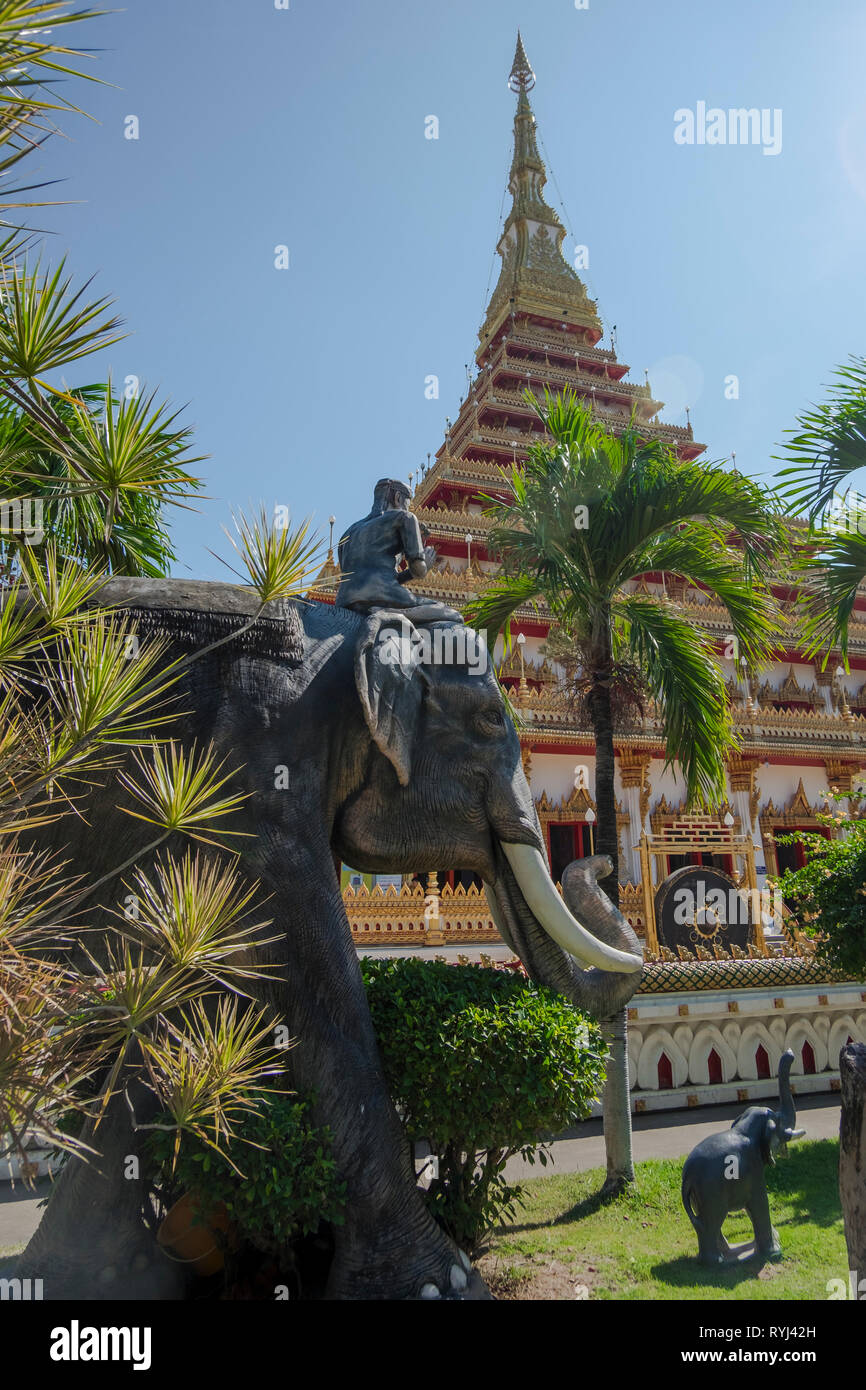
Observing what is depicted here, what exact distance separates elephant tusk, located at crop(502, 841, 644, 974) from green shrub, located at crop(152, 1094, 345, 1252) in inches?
50.8

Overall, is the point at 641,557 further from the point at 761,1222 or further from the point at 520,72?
the point at 520,72

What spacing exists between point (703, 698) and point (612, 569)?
1283 mm

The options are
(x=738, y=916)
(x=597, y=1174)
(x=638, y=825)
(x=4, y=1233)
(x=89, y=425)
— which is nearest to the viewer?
(x=89, y=425)

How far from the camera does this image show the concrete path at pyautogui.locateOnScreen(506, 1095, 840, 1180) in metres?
7.26

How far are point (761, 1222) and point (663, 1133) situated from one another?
3.35 metres

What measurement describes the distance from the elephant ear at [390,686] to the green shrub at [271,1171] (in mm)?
1424

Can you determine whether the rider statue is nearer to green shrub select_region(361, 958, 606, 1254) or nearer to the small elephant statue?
green shrub select_region(361, 958, 606, 1254)

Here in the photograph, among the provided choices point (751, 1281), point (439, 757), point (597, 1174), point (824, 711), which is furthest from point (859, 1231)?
point (824, 711)

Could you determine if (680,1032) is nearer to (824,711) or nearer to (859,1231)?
(859,1231)

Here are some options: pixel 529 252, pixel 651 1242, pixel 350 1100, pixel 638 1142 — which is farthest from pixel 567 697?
pixel 529 252

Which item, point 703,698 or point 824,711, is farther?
point 824,711

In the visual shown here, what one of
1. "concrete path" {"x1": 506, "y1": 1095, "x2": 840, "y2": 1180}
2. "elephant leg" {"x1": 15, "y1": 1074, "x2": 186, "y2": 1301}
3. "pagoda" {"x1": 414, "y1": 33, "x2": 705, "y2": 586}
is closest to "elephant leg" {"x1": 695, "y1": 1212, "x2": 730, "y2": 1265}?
"concrete path" {"x1": 506, "y1": 1095, "x2": 840, "y2": 1180}
